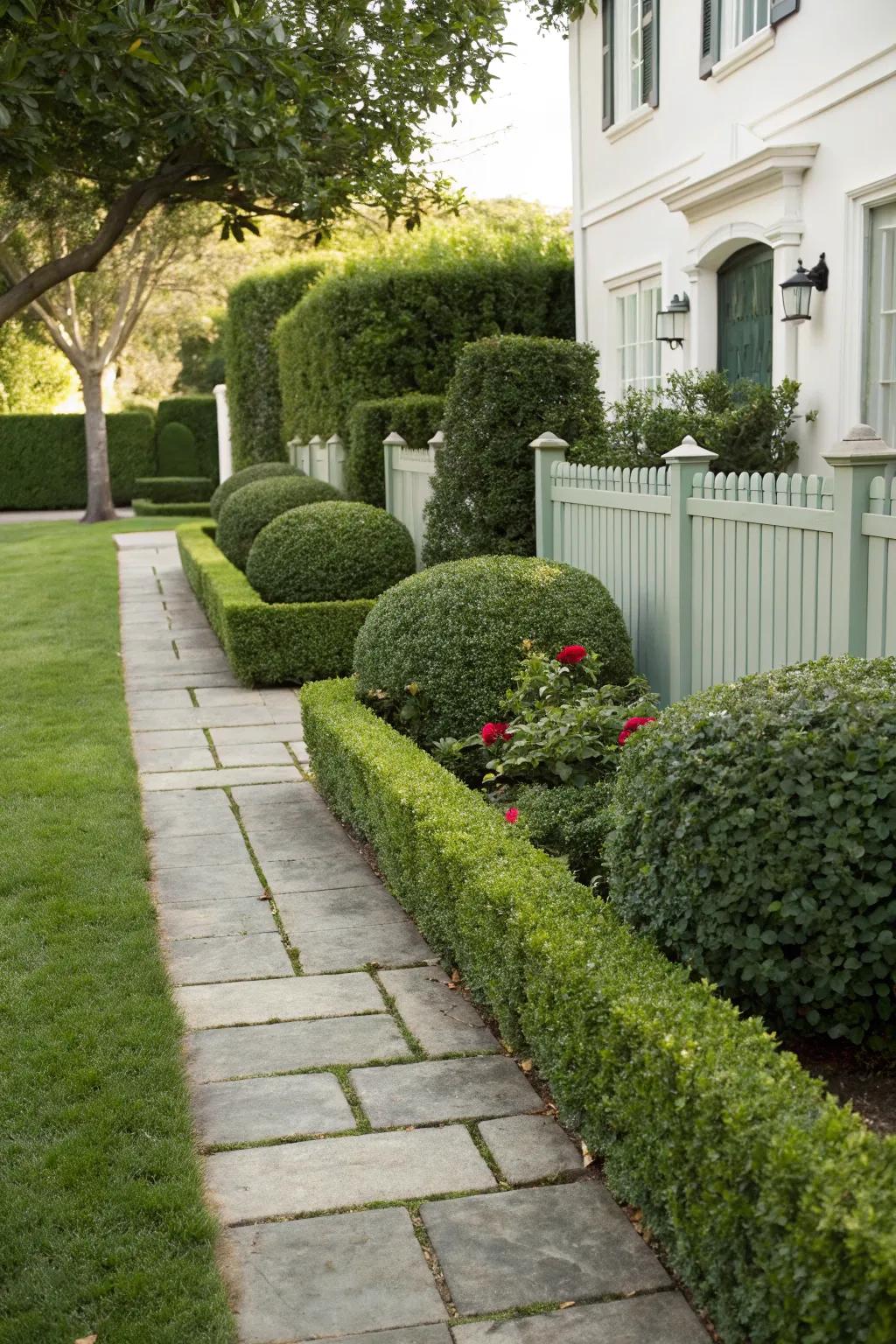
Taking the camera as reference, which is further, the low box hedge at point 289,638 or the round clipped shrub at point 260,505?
the round clipped shrub at point 260,505

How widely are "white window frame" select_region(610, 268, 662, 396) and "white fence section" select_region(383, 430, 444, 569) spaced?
194 centimetres

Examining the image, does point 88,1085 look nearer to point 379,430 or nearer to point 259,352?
point 379,430

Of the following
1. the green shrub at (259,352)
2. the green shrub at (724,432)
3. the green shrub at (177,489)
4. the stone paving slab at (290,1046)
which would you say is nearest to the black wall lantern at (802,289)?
the green shrub at (724,432)

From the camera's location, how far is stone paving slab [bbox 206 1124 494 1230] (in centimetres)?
318

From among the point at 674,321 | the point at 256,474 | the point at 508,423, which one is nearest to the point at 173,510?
the point at 256,474

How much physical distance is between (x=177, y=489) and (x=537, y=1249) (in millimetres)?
28674

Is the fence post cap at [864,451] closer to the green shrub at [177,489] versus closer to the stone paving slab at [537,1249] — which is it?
the stone paving slab at [537,1249]

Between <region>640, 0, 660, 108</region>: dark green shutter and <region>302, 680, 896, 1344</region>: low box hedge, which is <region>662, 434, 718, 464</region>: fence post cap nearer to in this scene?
<region>302, 680, 896, 1344</region>: low box hedge

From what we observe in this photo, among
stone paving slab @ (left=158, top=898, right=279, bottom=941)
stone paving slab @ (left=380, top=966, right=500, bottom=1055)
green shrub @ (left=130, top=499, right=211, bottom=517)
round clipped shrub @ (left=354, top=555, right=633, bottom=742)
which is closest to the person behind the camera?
stone paving slab @ (left=380, top=966, right=500, bottom=1055)

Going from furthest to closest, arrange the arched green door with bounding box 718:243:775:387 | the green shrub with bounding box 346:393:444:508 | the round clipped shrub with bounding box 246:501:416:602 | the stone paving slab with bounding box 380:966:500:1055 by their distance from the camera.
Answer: the green shrub with bounding box 346:393:444:508 → the round clipped shrub with bounding box 246:501:416:602 → the arched green door with bounding box 718:243:775:387 → the stone paving slab with bounding box 380:966:500:1055

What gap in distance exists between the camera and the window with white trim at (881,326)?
26.2ft

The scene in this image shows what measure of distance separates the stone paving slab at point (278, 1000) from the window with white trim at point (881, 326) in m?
5.26

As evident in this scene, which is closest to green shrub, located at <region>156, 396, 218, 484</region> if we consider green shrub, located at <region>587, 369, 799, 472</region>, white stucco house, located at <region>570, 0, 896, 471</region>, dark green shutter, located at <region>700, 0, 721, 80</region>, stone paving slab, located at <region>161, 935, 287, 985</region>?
white stucco house, located at <region>570, 0, 896, 471</region>

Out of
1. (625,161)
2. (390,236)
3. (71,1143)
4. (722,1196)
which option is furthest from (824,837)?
(390,236)
